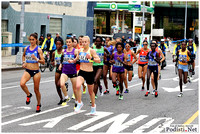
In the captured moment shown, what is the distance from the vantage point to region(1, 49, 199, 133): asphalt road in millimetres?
9672

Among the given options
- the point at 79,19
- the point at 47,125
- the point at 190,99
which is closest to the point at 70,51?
the point at 47,125

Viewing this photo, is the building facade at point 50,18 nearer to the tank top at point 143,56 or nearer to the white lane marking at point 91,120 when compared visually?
the tank top at point 143,56

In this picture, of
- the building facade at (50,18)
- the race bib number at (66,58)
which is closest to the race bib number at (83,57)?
the race bib number at (66,58)

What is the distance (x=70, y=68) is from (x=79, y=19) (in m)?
33.4

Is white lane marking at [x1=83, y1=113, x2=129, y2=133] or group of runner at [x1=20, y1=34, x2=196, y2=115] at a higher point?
group of runner at [x1=20, y1=34, x2=196, y2=115]

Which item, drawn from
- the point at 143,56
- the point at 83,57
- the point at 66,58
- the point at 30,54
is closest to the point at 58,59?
the point at 66,58

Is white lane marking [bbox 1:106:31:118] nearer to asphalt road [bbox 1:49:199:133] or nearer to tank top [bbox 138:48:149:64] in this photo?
asphalt road [bbox 1:49:199:133]

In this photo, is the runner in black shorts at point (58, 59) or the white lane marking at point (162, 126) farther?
the runner in black shorts at point (58, 59)

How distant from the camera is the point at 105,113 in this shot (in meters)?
11.5

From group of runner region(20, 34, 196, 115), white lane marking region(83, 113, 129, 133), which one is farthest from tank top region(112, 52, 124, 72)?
white lane marking region(83, 113, 129, 133)

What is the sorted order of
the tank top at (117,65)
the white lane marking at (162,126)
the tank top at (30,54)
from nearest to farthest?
the white lane marking at (162,126)
the tank top at (30,54)
the tank top at (117,65)

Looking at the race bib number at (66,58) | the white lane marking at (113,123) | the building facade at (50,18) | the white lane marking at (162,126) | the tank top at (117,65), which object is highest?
the building facade at (50,18)

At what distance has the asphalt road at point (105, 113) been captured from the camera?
9672mm

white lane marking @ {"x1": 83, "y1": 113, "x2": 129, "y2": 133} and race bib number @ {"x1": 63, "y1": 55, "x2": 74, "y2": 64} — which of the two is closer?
white lane marking @ {"x1": 83, "y1": 113, "x2": 129, "y2": 133}
